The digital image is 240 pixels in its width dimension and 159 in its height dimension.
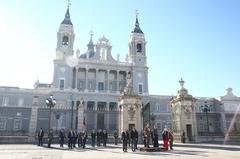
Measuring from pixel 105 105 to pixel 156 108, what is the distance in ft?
39.4

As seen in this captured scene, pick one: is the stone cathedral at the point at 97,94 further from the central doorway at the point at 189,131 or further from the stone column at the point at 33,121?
the central doorway at the point at 189,131

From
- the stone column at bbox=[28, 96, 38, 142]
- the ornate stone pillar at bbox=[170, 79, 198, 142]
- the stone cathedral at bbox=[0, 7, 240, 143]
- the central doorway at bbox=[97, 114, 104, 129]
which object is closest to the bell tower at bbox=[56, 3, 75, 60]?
the stone cathedral at bbox=[0, 7, 240, 143]

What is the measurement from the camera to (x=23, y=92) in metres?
53.6

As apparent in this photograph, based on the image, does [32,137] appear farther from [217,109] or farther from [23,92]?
[217,109]

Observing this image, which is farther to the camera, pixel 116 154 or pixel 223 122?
pixel 223 122

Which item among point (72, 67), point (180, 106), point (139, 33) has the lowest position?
point (180, 106)

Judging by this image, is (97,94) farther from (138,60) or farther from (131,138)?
(131,138)

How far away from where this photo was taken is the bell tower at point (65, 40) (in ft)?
180

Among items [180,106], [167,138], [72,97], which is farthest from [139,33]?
[167,138]

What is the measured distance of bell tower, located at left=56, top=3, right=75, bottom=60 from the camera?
5480 cm

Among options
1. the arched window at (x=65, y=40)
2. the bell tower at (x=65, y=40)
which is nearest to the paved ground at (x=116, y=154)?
the bell tower at (x=65, y=40)

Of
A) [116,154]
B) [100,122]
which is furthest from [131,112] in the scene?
[100,122]

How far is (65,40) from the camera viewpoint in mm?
56625

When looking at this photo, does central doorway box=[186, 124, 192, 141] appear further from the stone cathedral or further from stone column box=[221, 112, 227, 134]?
stone column box=[221, 112, 227, 134]
